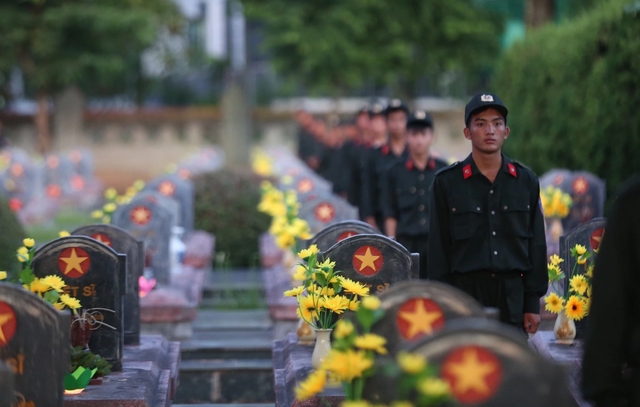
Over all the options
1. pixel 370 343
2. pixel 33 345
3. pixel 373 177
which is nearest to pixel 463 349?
pixel 370 343

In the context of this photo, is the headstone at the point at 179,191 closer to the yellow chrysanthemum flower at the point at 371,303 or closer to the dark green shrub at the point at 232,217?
the dark green shrub at the point at 232,217

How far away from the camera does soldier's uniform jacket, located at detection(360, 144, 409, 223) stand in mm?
10492

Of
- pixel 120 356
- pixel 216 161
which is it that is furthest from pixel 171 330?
pixel 216 161

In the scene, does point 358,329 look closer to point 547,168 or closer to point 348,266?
point 348,266

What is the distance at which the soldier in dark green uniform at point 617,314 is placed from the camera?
419 cm

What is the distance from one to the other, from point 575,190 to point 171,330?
4.80 meters

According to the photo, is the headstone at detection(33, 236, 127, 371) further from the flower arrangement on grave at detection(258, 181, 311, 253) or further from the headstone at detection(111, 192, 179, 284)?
the headstone at detection(111, 192, 179, 284)

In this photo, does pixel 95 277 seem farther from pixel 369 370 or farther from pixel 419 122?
pixel 369 370

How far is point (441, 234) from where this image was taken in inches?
240

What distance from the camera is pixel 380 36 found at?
30219 mm

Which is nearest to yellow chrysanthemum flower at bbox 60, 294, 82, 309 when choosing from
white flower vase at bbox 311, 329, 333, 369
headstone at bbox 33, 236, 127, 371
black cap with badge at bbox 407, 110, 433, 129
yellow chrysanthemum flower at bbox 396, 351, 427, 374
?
headstone at bbox 33, 236, 127, 371

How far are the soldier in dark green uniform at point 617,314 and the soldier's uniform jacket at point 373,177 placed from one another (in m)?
6.09

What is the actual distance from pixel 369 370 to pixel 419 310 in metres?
0.66

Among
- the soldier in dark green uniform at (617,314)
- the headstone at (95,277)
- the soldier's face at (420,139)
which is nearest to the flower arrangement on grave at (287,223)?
the soldier's face at (420,139)
